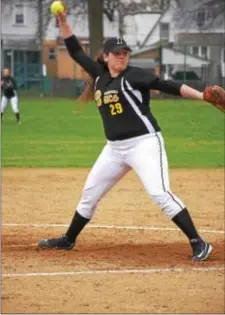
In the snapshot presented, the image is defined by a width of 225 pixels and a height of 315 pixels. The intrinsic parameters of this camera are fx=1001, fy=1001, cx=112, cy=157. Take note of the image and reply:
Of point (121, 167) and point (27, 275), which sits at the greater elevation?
point (121, 167)

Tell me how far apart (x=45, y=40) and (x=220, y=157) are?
183 ft

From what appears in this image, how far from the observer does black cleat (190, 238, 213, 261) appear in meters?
9.85

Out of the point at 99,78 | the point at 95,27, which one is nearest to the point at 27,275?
the point at 99,78

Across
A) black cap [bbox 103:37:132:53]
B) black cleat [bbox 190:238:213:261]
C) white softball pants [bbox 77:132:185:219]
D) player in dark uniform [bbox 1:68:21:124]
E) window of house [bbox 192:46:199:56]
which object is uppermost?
black cap [bbox 103:37:132:53]

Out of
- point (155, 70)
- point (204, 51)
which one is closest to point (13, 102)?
point (155, 70)

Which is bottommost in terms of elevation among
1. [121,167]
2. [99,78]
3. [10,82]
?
[10,82]

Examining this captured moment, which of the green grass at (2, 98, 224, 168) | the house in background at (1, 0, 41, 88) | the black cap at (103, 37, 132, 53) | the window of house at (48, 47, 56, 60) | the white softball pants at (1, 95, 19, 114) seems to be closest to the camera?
the black cap at (103, 37, 132, 53)

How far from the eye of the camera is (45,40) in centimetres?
7631

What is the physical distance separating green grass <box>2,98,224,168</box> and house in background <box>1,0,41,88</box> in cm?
2232

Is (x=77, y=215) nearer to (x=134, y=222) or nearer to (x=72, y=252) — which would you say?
(x=72, y=252)

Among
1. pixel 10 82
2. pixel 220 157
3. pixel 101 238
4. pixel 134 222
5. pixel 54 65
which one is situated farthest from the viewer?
pixel 54 65

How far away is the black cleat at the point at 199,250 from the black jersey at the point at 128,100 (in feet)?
3.89

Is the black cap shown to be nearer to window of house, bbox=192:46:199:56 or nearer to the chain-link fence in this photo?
the chain-link fence

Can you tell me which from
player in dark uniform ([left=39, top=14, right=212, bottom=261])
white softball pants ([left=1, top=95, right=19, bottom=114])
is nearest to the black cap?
player in dark uniform ([left=39, top=14, right=212, bottom=261])
